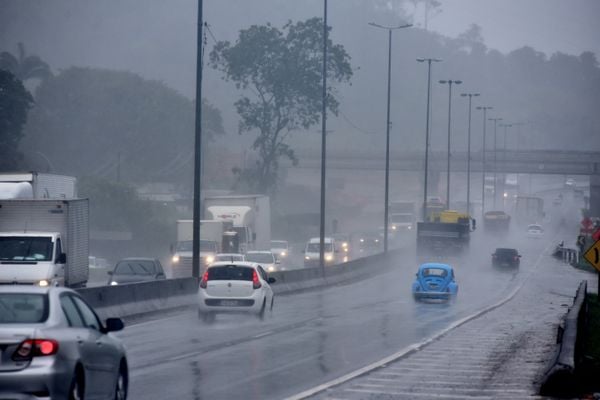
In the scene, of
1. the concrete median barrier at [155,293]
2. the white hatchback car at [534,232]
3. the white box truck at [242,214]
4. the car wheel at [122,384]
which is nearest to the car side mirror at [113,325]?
the car wheel at [122,384]

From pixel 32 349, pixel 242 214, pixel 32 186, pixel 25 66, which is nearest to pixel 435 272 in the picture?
pixel 242 214

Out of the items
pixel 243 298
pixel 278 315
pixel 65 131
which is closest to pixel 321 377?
pixel 243 298

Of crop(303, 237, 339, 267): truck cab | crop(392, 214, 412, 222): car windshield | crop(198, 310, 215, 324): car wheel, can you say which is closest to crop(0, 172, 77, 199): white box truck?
crop(198, 310, 215, 324): car wheel

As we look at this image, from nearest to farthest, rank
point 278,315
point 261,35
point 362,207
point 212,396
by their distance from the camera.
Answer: point 212,396, point 278,315, point 261,35, point 362,207

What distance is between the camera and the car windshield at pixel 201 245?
178 ft

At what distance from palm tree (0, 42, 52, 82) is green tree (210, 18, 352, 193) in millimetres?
32412

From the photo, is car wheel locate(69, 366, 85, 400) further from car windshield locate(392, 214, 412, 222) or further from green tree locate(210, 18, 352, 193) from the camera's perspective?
car windshield locate(392, 214, 412, 222)

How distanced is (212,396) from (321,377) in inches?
115

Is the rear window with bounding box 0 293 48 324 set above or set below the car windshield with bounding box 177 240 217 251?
above

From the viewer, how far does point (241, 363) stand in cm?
2075

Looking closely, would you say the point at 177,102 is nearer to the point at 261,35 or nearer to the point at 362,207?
the point at 261,35

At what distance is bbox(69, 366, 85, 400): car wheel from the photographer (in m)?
11.8

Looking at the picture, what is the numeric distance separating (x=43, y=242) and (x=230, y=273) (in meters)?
4.94

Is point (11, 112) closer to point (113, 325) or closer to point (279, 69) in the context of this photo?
point (279, 69)
